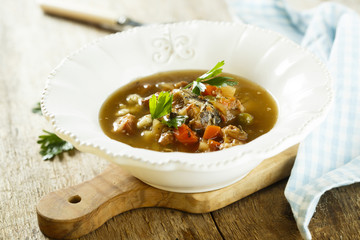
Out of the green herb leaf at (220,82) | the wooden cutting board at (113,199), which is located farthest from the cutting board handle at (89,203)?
the green herb leaf at (220,82)

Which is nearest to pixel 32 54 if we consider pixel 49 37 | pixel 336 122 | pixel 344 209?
pixel 49 37

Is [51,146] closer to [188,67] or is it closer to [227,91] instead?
[188,67]

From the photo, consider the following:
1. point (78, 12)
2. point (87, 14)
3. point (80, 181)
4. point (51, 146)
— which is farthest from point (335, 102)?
point (78, 12)

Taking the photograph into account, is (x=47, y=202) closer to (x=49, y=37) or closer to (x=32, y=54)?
(x=32, y=54)

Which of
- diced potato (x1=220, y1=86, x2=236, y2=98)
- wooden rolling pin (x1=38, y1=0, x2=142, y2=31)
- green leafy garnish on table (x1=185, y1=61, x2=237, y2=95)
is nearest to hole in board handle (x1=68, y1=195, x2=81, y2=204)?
green leafy garnish on table (x1=185, y1=61, x2=237, y2=95)

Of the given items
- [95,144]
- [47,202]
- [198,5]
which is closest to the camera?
[95,144]

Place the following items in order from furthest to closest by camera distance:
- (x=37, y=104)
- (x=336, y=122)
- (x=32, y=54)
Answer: (x=32, y=54), (x=37, y=104), (x=336, y=122)
